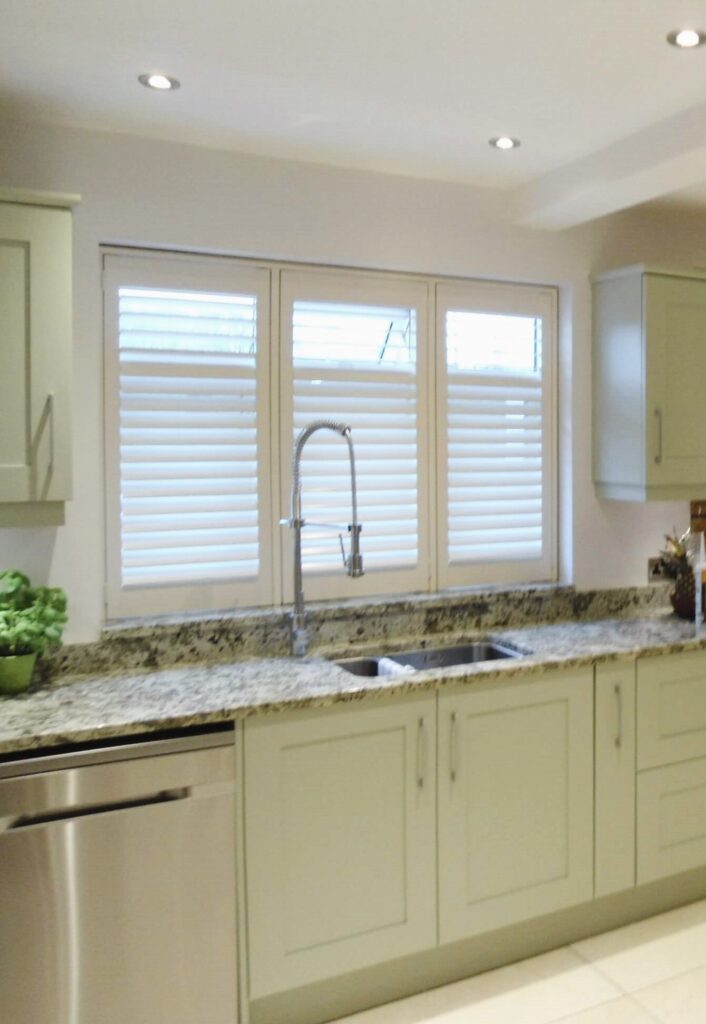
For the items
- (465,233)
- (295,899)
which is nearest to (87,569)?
(295,899)

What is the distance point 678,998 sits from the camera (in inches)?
91.3

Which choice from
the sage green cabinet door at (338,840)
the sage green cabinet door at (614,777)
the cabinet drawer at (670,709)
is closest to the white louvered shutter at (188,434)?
the sage green cabinet door at (338,840)

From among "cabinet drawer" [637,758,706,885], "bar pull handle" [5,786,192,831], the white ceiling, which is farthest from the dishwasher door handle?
the white ceiling

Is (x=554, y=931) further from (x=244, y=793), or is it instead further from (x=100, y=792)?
(x=100, y=792)

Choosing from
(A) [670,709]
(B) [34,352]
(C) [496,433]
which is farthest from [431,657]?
(B) [34,352]

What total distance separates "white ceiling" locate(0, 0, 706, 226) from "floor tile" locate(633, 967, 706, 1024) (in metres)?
2.38

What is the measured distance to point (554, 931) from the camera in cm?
259

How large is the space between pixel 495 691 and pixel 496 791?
0.98ft

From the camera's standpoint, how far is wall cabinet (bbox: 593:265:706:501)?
9.95 ft

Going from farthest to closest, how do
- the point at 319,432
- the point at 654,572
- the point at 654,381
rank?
the point at 654,572
the point at 654,381
the point at 319,432

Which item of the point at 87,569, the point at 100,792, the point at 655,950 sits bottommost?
the point at 655,950

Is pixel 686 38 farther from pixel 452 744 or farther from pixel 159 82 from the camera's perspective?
pixel 452 744

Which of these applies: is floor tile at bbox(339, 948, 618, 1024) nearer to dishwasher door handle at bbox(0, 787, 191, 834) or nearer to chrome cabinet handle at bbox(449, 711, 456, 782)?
chrome cabinet handle at bbox(449, 711, 456, 782)

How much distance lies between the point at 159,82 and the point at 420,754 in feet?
6.37
